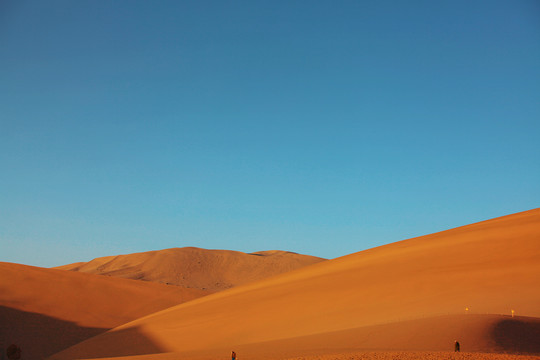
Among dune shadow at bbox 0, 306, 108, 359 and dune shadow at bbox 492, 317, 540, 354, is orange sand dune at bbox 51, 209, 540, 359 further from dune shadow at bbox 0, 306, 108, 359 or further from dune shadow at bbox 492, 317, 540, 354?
dune shadow at bbox 0, 306, 108, 359

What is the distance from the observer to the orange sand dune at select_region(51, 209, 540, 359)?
17453 mm

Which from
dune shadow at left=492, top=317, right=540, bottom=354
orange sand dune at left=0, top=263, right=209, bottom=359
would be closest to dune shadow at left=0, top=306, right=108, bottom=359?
orange sand dune at left=0, top=263, right=209, bottom=359

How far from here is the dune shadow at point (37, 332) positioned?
2823 centimetres

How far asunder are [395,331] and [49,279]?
1413 inches

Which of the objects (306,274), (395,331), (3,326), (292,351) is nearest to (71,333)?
(3,326)

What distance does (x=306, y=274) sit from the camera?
33531 millimetres

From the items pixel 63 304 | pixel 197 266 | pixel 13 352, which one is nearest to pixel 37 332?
pixel 63 304

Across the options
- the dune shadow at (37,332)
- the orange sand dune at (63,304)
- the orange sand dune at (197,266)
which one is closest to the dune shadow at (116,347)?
the dune shadow at (37,332)

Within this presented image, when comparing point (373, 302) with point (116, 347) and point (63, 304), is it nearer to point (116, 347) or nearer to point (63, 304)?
point (116, 347)

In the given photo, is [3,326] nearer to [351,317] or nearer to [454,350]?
[351,317]

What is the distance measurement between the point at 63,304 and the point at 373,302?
1040 inches

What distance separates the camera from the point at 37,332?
3103 cm

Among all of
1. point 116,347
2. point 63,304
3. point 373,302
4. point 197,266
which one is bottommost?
point 116,347

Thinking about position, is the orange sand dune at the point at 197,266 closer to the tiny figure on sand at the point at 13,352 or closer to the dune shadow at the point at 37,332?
the dune shadow at the point at 37,332
